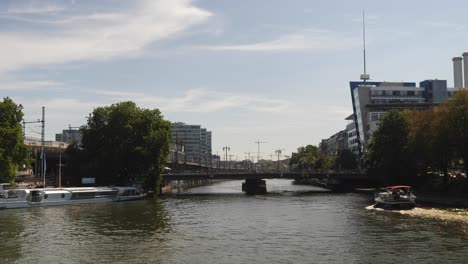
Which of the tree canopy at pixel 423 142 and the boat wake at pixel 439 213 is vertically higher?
the tree canopy at pixel 423 142

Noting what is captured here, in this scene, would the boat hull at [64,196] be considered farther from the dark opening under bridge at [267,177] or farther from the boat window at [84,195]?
the dark opening under bridge at [267,177]

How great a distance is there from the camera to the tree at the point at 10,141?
98750 millimetres

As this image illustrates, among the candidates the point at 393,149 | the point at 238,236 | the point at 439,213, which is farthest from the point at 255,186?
the point at 238,236

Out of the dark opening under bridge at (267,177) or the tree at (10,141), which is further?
the dark opening under bridge at (267,177)

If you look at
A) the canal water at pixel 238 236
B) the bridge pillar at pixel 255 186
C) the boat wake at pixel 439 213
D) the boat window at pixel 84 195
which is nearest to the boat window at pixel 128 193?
the boat window at pixel 84 195

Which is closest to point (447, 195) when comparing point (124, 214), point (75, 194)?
point (124, 214)

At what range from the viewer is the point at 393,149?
123m

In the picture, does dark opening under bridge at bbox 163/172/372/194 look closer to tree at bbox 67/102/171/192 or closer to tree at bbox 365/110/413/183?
tree at bbox 67/102/171/192

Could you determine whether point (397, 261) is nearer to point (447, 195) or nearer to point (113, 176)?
point (447, 195)

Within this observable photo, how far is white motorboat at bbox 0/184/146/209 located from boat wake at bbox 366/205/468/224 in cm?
5740

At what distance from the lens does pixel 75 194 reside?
110500 millimetres

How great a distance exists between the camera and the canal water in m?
43.8

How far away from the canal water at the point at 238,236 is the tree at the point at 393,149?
38.2 m

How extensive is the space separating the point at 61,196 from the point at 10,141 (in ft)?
49.6
